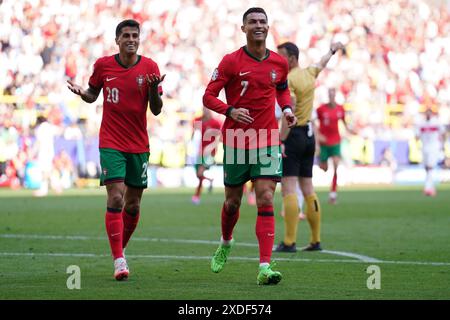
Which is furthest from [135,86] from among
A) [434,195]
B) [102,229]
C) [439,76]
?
[439,76]

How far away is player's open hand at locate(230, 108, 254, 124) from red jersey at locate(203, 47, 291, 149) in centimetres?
27

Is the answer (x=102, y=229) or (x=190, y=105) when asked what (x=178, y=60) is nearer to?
(x=190, y=105)

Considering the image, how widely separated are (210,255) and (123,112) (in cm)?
278

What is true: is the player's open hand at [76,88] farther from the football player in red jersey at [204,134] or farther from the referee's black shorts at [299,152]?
the football player in red jersey at [204,134]

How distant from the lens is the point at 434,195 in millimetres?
26812

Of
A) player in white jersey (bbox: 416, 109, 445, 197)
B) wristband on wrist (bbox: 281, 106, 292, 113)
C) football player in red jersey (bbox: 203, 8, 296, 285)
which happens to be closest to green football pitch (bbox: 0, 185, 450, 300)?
football player in red jersey (bbox: 203, 8, 296, 285)

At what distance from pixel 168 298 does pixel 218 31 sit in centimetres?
3154

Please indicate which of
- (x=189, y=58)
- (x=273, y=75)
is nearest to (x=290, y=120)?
(x=273, y=75)

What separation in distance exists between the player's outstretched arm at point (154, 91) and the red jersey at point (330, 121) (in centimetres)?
1398

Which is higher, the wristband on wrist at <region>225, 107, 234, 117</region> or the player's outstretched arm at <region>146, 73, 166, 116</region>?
the player's outstretched arm at <region>146, 73, 166, 116</region>

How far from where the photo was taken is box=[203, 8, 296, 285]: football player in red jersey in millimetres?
9617

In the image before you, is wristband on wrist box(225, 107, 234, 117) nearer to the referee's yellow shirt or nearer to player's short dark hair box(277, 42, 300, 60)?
player's short dark hair box(277, 42, 300, 60)

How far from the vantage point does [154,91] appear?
983 centimetres

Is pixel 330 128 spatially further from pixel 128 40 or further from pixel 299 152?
pixel 128 40
